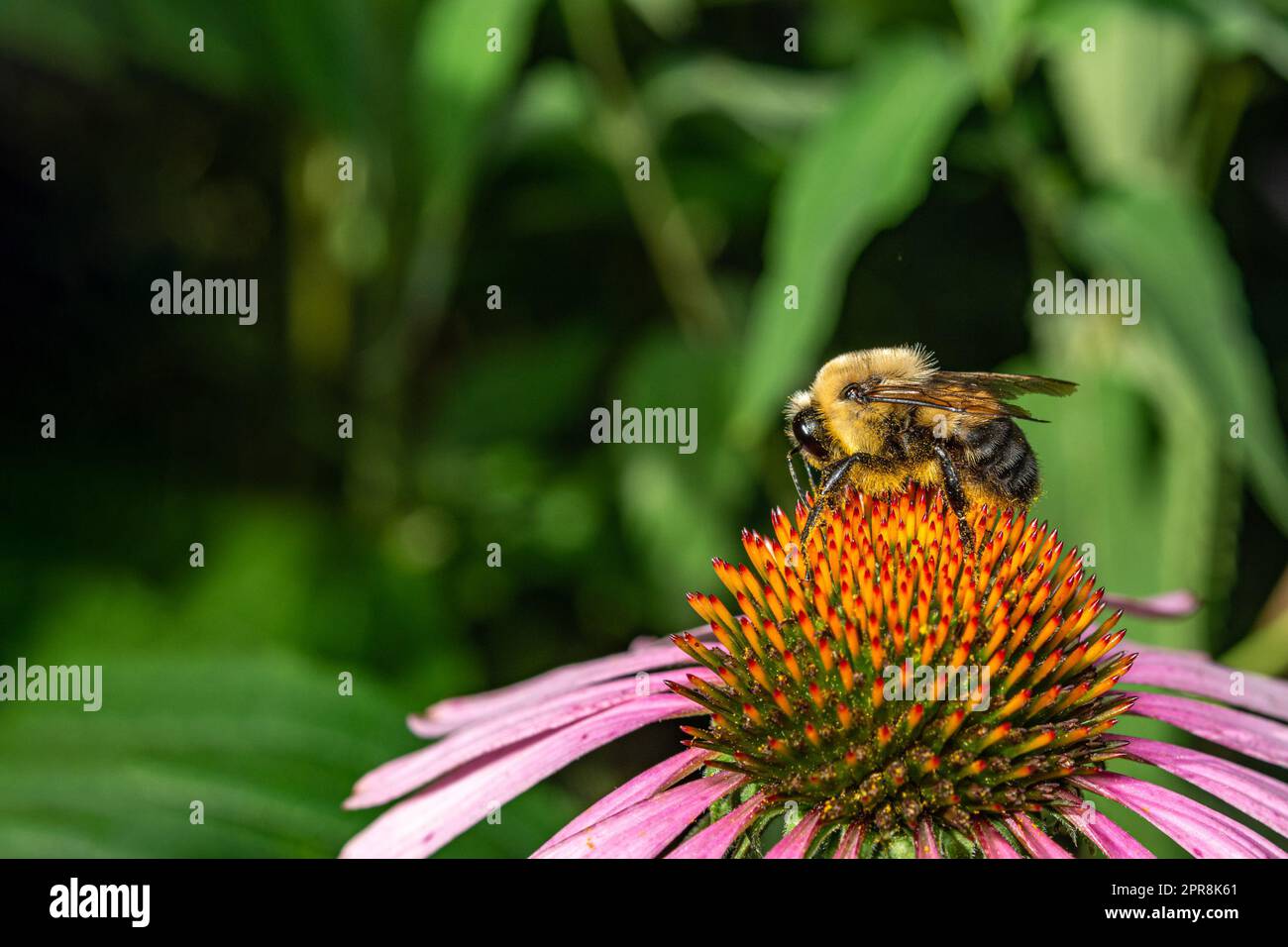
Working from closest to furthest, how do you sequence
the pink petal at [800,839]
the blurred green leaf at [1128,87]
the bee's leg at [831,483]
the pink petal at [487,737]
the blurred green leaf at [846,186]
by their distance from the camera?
1. the pink petal at [800,839]
2. the pink petal at [487,737]
3. the bee's leg at [831,483]
4. the blurred green leaf at [846,186]
5. the blurred green leaf at [1128,87]

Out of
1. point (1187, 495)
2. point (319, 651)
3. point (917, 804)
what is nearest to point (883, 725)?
point (917, 804)

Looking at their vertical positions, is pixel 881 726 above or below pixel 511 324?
below

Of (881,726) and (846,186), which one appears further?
(846,186)

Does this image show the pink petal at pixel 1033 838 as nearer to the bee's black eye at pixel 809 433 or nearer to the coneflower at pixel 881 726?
the coneflower at pixel 881 726

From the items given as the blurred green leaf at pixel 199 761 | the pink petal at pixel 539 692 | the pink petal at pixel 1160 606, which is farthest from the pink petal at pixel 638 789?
the pink petal at pixel 1160 606

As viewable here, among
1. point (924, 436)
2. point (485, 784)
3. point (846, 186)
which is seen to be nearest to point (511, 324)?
point (846, 186)

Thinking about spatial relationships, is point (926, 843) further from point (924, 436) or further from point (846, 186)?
point (846, 186)
